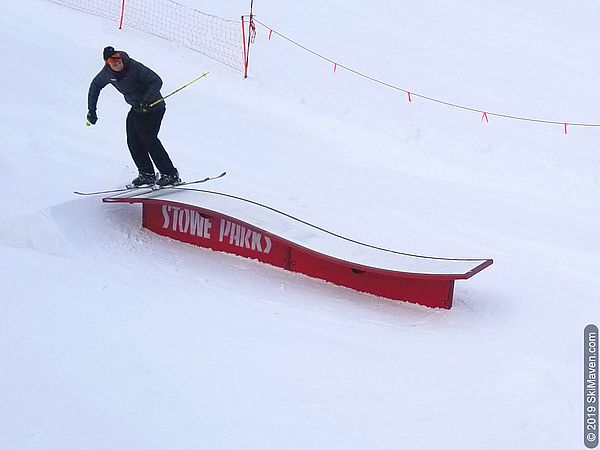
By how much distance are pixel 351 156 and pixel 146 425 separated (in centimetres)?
613

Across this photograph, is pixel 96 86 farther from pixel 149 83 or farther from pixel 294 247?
pixel 294 247

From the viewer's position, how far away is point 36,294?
6195 mm

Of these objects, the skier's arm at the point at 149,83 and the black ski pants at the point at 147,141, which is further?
the black ski pants at the point at 147,141

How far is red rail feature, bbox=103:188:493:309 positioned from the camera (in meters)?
Result: 6.78

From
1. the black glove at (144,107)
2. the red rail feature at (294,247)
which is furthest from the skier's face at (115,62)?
the red rail feature at (294,247)

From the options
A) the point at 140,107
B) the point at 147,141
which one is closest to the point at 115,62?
the point at 140,107

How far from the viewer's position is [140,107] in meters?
7.84

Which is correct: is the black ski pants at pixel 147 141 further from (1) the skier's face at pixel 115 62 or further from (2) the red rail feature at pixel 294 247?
(1) the skier's face at pixel 115 62

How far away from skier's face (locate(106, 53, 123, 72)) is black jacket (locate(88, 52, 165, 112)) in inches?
2.0

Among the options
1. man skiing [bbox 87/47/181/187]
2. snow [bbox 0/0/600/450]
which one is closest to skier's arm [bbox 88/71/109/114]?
man skiing [bbox 87/47/181/187]

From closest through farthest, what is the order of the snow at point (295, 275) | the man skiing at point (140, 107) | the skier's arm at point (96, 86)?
the snow at point (295, 275) < the man skiing at point (140, 107) < the skier's arm at point (96, 86)

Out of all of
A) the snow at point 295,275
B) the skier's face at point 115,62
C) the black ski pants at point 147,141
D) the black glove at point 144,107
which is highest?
the skier's face at point 115,62

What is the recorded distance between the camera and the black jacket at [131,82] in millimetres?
7598

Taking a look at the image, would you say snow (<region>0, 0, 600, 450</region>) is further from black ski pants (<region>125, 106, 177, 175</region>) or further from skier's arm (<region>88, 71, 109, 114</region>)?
skier's arm (<region>88, 71, 109, 114</region>)
